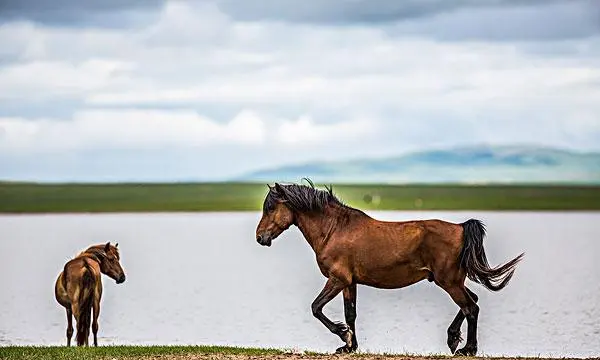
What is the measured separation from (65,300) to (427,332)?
747 centimetres

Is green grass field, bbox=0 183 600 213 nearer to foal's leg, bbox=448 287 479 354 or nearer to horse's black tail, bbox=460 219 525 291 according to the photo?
foal's leg, bbox=448 287 479 354

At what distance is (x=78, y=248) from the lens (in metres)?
46.1

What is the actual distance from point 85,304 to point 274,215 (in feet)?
11.5

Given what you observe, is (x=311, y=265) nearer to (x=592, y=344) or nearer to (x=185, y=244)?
(x=185, y=244)

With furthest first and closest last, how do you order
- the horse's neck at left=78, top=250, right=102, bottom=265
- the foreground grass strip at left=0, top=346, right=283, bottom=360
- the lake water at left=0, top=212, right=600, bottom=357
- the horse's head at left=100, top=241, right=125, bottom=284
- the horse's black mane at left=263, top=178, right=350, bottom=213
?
the lake water at left=0, top=212, right=600, bottom=357 < the horse's head at left=100, top=241, right=125, bottom=284 < the horse's neck at left=78, top=250, right=102, bottom=265 < the horse's black mane at left=263, top=178, right=350, bottom=213 < the foreground grass strip at left=0, top=346, right=283, bottom=360

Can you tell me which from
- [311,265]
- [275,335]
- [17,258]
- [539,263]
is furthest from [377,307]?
[17,258]

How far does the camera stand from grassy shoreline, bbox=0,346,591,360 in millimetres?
14039

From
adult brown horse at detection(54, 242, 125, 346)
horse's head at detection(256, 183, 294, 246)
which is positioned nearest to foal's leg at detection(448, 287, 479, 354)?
horse's head at detection(256, 183, 294, 246)

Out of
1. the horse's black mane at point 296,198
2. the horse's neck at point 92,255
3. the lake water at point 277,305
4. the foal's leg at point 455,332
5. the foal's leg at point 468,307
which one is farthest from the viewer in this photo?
the lake water at point 277,305

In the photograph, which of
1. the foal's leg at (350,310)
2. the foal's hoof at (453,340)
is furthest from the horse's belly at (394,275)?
the foal's hoof at (453,340)

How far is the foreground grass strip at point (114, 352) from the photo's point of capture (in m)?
14.5

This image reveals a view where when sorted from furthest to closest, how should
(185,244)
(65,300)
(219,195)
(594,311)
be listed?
(219,195) < (185,244) < (594,311) < (65,300)

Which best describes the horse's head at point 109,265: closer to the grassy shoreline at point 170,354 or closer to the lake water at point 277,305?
the grassy shoreline at point 170,354

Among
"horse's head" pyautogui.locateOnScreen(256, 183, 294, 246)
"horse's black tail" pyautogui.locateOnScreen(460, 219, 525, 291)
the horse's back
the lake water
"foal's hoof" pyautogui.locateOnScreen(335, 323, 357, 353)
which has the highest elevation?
"horse's head" pyautogui.locateOnScreen(256, 183, 294, 246)
